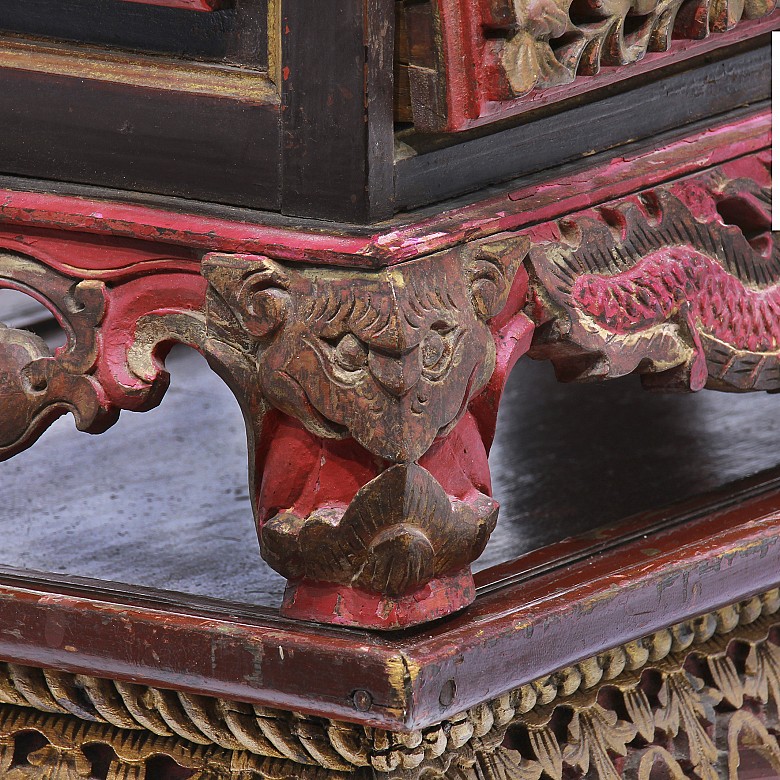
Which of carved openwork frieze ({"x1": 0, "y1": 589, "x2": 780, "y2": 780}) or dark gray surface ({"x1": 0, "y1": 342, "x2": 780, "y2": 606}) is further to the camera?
dark gray surface ({"x1": 0, "y1": 342, "x2": 780, "y2": 606})

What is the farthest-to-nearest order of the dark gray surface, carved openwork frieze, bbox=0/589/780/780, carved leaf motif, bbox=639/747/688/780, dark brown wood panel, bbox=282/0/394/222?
1. the dark gray surface
2. carved leaf motif, bbox=639/747/688/780
3. carved openwork frieze, bbox=0/589/780/780
4. dark brown wood panel, bbox=282/0/394/222

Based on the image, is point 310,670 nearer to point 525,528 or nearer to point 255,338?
point 255,338

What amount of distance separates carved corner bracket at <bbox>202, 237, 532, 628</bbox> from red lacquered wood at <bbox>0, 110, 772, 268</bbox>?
1 cm

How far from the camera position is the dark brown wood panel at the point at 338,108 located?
0.98m

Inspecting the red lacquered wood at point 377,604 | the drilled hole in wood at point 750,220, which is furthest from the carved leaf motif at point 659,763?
the drilled hole in wood at point 750,220

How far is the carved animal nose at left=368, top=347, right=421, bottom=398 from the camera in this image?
0.99 metres

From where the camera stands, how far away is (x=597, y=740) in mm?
1194

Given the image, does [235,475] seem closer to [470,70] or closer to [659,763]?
[659,763]

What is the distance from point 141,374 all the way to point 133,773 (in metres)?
0.26

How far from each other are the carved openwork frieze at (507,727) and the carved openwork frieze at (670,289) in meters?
0.18

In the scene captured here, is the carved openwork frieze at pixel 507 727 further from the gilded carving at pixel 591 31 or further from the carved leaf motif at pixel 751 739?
the gilded carving at pixel 591 31

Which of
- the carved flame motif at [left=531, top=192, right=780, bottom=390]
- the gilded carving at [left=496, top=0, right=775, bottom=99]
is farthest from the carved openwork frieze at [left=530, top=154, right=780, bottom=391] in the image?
the gilded carving at [left=496, top=0, right=775, bottom=99]

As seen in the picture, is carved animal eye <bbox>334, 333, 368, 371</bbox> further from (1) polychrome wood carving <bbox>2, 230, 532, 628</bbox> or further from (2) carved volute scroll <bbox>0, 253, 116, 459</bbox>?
(2) carved volute scroll <bbox>0, 253, 116, 459</bbox>

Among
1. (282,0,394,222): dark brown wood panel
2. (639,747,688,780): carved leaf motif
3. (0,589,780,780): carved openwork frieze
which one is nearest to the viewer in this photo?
(282,0,394,222): dark brown wood panel
